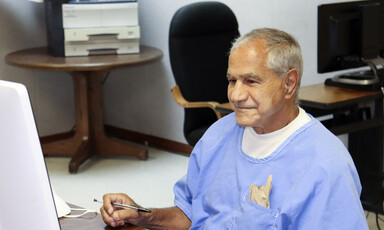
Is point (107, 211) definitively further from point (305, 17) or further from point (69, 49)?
point (69, 49)

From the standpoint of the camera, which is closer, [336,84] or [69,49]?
[336,84]

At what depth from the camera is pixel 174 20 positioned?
3488mm

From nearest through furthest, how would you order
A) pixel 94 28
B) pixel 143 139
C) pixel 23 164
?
pixel 23 164 → pixel 94 28 → pixel 143 139

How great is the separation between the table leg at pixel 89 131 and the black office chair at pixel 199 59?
1.07m

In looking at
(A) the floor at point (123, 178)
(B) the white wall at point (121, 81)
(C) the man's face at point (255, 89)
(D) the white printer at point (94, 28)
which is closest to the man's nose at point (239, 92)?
(C) the man's face at point (255, 89)

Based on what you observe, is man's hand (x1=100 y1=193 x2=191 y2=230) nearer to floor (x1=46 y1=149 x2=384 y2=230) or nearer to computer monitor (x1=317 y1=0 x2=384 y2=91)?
computer monitor (x1=317 y1=0 x2=384 y2=91)

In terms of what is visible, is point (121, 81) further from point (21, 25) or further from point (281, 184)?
point (281, 184)

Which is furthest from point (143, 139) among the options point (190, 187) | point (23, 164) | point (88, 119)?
point (23, 164)

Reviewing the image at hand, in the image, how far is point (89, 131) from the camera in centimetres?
456

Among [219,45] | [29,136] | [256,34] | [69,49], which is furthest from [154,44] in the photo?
[29,136]

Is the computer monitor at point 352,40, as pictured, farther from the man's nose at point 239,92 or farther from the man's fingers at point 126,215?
the man's fingers at point 126,215

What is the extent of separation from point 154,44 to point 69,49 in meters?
0.71

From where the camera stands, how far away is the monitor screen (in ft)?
10.8

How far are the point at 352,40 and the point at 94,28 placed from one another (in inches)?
69.3
